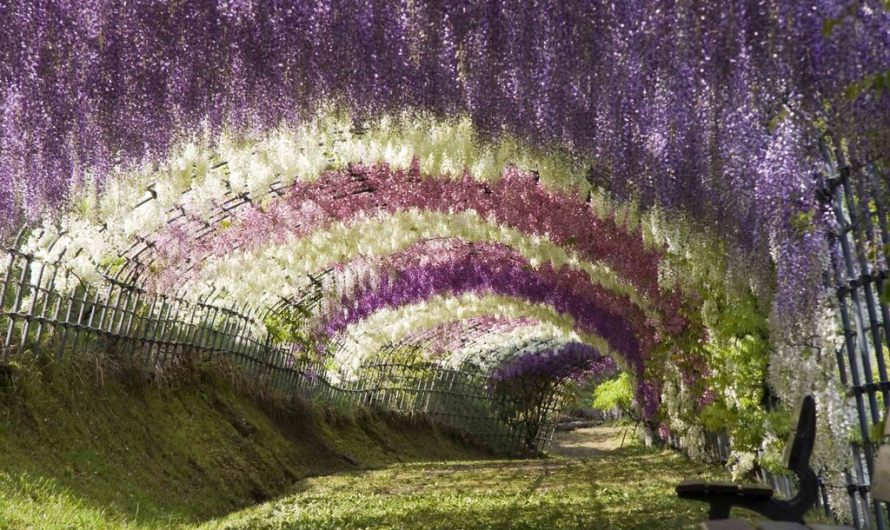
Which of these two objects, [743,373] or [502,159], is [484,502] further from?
[502,159]

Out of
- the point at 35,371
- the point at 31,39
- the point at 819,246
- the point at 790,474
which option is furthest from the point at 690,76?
the point at 35,371

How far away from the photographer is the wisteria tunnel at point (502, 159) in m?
4.83

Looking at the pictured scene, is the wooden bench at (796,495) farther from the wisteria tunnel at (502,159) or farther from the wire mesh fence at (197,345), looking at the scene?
the wire mesh fence at (197,345)

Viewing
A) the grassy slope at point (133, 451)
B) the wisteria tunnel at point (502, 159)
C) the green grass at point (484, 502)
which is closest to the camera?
the wisteria tunnel at point (502, 159)

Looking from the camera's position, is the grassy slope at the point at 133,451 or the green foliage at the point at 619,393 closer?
the grassy slope at the point at 133,451

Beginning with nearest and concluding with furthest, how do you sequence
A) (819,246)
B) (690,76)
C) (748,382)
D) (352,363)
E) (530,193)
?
1. (690,76)
2. (819,246)
3. (748,382)
4. (530,193)
5. (352,363)

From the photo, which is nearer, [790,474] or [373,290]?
[790,474]

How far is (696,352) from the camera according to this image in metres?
13.6

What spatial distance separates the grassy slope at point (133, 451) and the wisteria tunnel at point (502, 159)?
483 mm

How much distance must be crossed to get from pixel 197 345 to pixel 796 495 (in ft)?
37.3

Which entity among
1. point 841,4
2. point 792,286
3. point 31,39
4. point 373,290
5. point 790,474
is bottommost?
point 790,474

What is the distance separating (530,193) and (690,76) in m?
8.34

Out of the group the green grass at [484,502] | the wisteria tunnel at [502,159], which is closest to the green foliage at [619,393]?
the green grass at [484,502]

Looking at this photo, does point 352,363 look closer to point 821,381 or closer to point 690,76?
point 821,381
